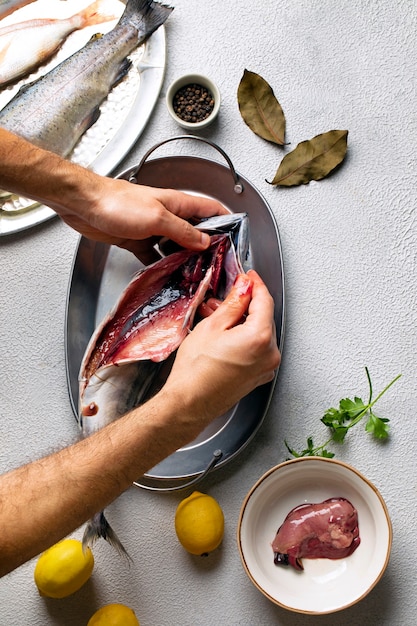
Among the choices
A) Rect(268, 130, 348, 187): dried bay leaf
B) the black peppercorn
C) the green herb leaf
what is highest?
the black peppercorn

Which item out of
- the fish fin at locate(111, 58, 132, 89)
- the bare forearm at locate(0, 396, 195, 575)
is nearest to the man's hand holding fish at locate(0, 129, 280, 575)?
the bare forearm at locate(0, 396, 195, 575)

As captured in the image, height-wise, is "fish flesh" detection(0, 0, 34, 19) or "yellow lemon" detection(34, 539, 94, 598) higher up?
"fish flesh" detection(0, 0, 34, 19)

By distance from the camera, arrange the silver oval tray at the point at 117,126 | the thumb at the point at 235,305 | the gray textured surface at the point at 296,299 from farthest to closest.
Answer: the silver oval tray at the point at 117,126, the gray textured surface at the point at 296,299, the thumb at the point at 235,305

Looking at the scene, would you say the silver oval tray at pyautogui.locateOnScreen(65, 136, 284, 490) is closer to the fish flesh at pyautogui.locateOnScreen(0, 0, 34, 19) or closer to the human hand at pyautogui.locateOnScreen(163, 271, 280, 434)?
the human hand at pyautogui.locateOnScreen(163, 271, 280, 434)

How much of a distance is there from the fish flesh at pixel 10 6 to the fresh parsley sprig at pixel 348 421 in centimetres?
108

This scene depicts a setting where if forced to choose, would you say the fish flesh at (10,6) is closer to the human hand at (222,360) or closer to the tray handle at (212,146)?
the tray handle at (212,146)

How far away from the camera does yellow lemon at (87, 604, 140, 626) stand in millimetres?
1348

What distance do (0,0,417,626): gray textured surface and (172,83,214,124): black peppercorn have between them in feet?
0.14

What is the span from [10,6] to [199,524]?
1.17 m

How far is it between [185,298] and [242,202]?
0.86ft

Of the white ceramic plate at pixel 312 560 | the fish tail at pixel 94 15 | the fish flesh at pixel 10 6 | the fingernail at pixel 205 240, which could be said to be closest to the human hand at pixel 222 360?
the fingernail at pixel 205 240

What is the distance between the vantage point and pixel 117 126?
1.53m

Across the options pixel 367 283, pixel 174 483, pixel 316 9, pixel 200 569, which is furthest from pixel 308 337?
pixel 316 9

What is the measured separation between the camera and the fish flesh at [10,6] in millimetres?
1582
